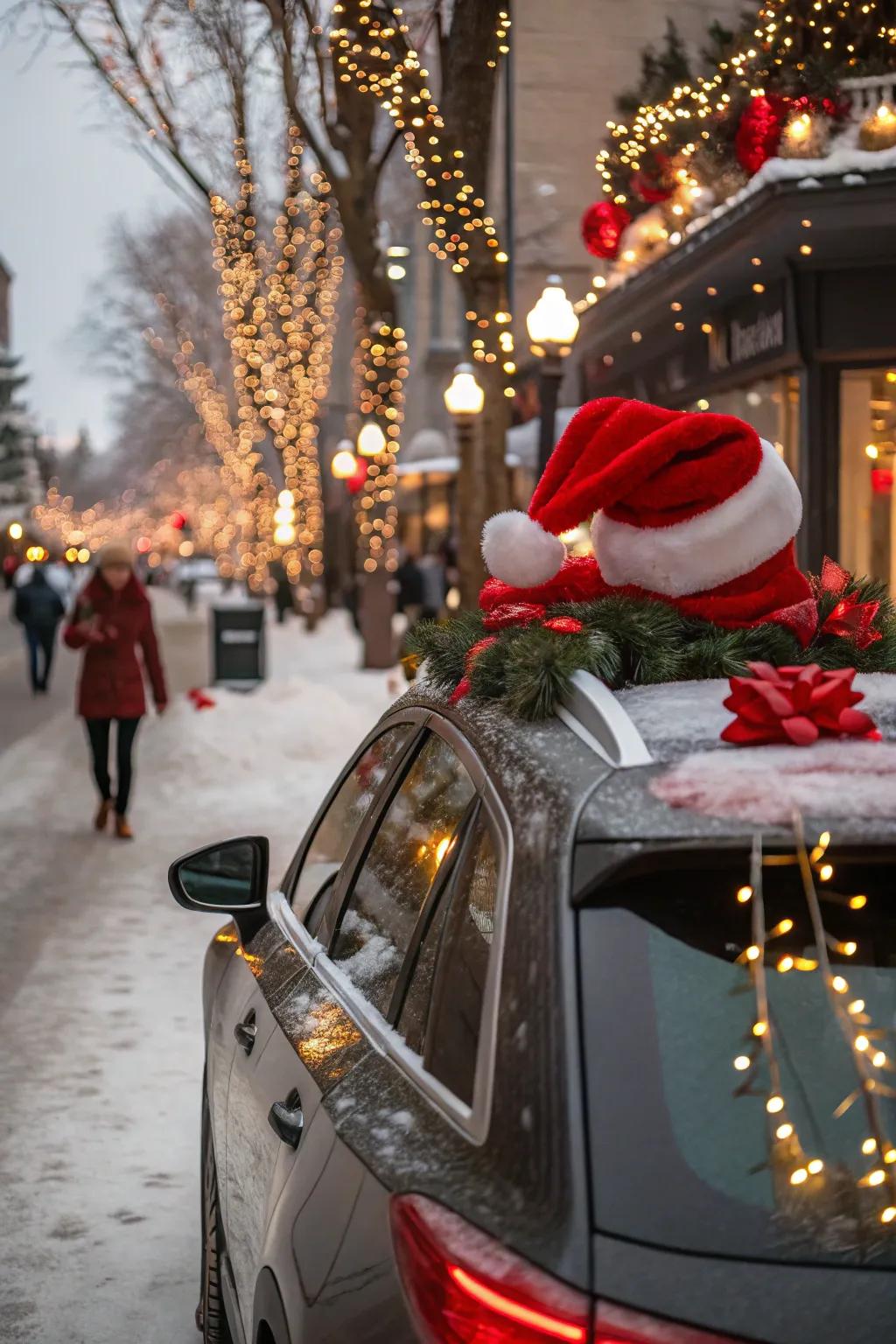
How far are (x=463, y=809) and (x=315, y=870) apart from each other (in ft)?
4.60

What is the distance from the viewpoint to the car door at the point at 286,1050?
2.58m

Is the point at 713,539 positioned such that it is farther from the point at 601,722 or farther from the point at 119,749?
the point at 119,749

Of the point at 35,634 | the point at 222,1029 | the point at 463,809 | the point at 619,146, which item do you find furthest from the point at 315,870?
the point at 35,634

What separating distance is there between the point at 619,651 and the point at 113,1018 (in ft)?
15.5

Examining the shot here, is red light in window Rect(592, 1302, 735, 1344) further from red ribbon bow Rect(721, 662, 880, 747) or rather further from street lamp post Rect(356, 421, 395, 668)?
street lamp post Rect(356, 421, 395, 668)

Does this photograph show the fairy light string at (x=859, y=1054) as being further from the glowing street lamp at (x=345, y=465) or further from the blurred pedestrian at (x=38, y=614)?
the glowing street lamp at (x=345, y=465)

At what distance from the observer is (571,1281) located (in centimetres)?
175

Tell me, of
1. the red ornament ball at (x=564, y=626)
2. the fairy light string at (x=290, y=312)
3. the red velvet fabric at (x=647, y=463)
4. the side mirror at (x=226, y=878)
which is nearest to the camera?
the red ornament ball at (x=564, y=626)

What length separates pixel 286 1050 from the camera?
2.87 m

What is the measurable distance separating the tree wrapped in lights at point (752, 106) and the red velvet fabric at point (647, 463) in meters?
10.2

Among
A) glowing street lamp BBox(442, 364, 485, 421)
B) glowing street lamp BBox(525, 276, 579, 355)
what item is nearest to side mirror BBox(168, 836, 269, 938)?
glowing street lamp BBox(525, 276, 579, 355)

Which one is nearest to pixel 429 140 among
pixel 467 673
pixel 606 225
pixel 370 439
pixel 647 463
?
pixel 606 225

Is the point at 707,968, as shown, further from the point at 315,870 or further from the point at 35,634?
the point at 35,634

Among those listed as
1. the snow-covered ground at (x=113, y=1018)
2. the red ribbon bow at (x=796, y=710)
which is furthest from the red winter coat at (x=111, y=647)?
the red ribbon bow at (x=796, y=710)
